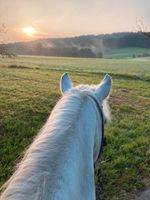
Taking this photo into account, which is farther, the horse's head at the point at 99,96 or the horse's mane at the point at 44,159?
the horse's head at the point at 99,96

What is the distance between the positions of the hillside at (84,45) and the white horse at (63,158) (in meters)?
67.6

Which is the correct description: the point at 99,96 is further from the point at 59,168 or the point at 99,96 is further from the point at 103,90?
the point at 59,168

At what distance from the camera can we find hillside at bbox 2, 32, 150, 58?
74812 mm

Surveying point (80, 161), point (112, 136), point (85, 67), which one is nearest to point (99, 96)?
point (80, 161)

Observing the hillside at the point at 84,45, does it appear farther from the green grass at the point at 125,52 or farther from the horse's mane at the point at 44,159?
the horse's mane at the point at 44,159

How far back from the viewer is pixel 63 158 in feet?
6.29

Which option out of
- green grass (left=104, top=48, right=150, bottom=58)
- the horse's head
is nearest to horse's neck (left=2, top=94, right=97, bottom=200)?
the horse's head

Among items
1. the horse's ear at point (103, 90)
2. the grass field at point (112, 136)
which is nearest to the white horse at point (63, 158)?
the horse's ear at point (103, 90)

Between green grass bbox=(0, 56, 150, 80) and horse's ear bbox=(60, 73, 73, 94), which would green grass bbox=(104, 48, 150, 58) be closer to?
green grass bbox=(0, 56, 150, 80)

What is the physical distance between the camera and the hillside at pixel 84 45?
74812 mm

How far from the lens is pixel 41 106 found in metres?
11.3

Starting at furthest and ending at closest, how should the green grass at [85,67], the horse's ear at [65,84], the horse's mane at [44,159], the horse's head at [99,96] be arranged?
1. the green grass at [85,67]
2. the horse's ear at [65,84]
3. the horse's head at [99,96]
4. the horse's mane at [44,159]

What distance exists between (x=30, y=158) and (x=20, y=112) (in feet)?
27.6

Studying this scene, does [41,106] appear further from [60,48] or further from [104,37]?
[104,37]
